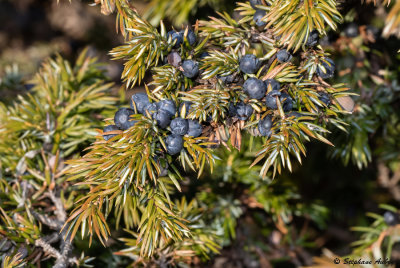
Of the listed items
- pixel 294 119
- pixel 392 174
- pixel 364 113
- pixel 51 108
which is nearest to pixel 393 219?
pixel 364 113

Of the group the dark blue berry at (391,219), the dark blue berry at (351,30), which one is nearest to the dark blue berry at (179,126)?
the dark blue berry at (351,30)

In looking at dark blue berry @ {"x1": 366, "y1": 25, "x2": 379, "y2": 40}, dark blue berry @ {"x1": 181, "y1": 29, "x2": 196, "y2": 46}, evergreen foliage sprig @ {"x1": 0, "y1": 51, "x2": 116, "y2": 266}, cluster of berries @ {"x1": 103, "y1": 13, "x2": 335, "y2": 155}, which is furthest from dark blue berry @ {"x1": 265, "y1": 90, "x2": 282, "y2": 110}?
dark blue berry @ {"x1": 366, "y1": 25, "x2": 379, "y2": 40}

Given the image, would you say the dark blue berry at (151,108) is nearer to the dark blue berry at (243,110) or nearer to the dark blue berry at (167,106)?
the dark blue berry at (167,106)

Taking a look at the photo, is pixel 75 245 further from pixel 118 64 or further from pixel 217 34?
pixel 118 64

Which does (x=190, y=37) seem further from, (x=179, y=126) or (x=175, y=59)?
(x=179, y=126)

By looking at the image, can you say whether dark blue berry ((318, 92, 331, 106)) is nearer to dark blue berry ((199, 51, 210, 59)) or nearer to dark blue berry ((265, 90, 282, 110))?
dark blue berry ((265, 90, 282, 110))
